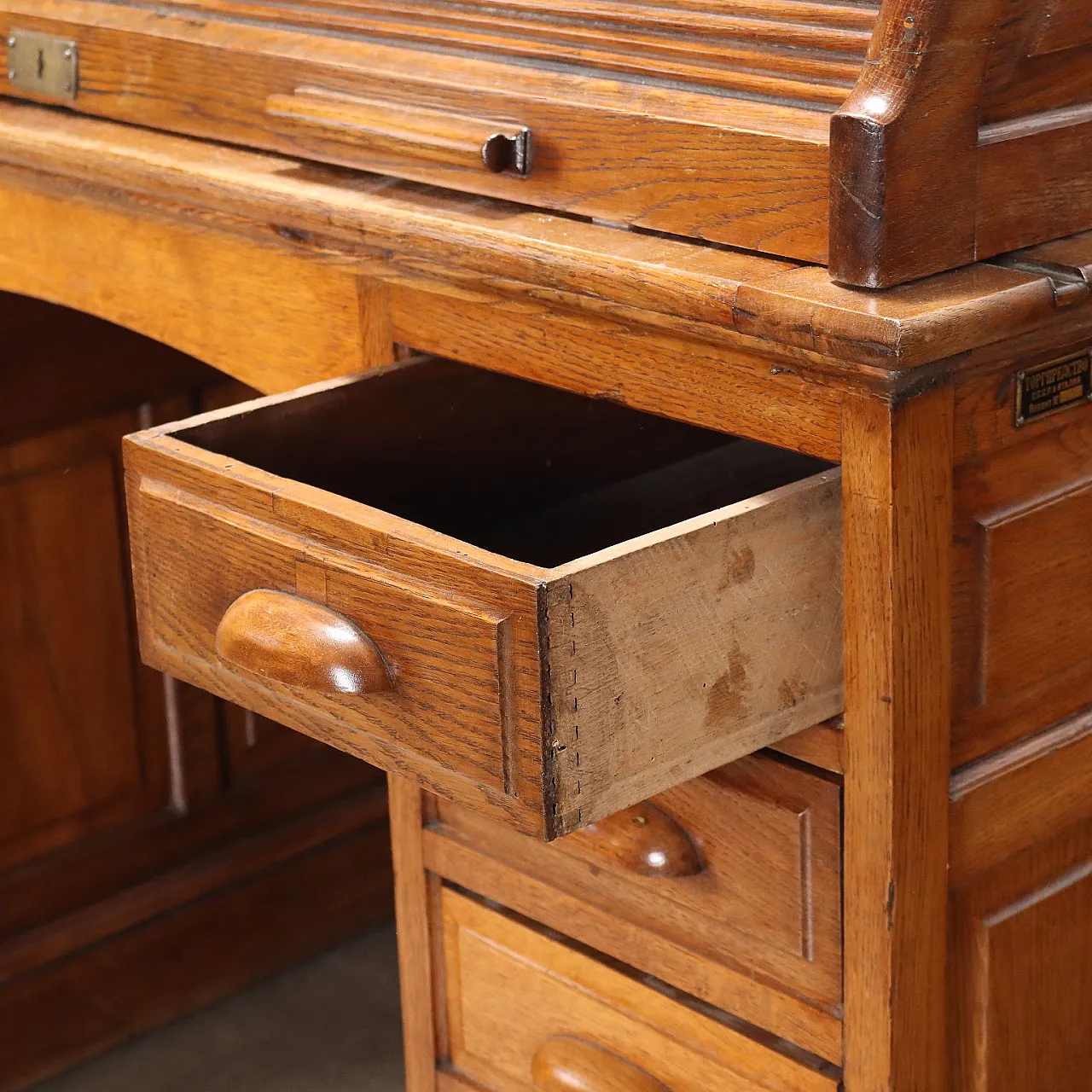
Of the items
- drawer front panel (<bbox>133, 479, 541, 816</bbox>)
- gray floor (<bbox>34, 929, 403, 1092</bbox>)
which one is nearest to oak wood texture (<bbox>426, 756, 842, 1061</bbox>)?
drawer front panel (<bbox>133, 479, 541, 816</bbox>)

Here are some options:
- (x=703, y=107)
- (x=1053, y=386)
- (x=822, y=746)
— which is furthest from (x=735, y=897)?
(x=703, y=107)

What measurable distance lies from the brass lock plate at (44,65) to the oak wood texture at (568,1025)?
766mm

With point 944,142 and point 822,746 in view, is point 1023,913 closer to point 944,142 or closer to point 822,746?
point 822,746

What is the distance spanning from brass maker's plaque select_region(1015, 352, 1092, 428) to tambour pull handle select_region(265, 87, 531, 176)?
1.20 feet

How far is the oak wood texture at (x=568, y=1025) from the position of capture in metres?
1.29

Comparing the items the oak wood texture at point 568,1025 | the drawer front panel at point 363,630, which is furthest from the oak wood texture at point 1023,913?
the drawer front panel at point 363,630

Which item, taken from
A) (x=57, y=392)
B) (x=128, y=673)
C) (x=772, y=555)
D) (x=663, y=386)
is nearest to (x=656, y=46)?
(x=663, y=386)

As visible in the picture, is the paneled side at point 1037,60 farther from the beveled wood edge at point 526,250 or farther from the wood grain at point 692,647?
the wood grain at point 692,647

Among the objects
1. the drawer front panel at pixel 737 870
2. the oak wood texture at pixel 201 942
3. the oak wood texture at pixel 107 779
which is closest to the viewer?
the drawer front panel at pixel 737 870

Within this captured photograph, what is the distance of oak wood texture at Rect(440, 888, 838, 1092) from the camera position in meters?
1.29

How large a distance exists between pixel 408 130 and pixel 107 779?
1193mm

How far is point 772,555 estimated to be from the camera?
1.07 metres

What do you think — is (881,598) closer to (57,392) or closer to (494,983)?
(494,983)

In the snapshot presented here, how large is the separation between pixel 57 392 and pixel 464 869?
0.88 m
